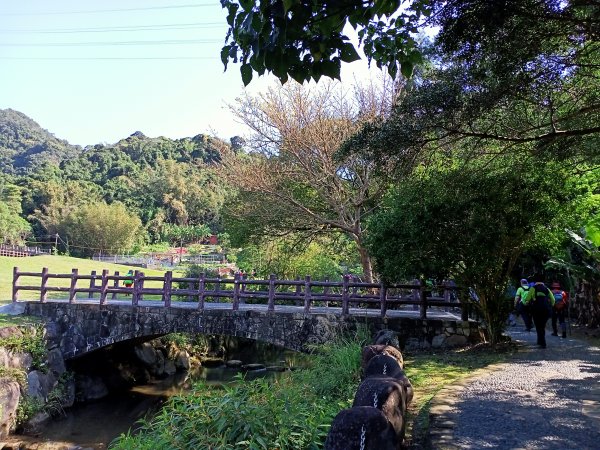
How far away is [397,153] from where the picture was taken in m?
8.23

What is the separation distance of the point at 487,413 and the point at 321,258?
661 inches

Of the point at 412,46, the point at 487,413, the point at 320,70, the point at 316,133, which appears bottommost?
the point at 487,413

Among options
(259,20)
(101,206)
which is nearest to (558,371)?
(259,20)

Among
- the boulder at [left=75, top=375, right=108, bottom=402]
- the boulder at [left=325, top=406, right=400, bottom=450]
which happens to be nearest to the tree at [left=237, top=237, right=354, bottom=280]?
the boulder at [left=75, top=375, right=108, bottom=402]

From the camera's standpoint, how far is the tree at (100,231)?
5281 cm

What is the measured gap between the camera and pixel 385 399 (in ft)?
15.3

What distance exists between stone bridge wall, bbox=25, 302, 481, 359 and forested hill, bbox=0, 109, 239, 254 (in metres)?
24.8

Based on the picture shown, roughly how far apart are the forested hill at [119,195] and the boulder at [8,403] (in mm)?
28412

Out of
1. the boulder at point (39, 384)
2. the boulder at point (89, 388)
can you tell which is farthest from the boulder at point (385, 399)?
the boulder at point (89, 388)

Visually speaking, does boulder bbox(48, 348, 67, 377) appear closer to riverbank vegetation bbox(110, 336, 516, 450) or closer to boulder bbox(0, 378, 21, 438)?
boulder bbox(0, 378, 21, 438)

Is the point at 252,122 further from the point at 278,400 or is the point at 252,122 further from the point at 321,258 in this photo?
the point at 278,400

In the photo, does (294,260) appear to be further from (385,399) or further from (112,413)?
(385,399)

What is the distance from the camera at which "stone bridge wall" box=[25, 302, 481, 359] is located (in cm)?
1205

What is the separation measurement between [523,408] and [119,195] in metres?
66.8
